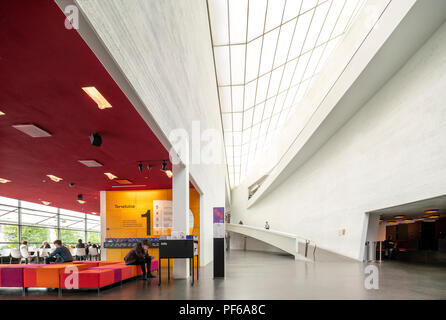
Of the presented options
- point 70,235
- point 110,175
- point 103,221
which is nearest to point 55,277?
point 110,175

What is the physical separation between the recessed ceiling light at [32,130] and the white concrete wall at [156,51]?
215 centimetres

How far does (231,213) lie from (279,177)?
1803 cm

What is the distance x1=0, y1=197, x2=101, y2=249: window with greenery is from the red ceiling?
9843mm

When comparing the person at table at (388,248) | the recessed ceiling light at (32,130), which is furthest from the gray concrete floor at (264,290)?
the person at table at (388,248)

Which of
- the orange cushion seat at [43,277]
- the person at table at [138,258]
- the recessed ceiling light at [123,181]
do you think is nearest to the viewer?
the orange cushion seat at [43,277]

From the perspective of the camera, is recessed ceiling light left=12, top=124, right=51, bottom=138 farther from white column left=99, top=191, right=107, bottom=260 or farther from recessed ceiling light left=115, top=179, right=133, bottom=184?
white column left=99, top=191, right=107, bottom=260

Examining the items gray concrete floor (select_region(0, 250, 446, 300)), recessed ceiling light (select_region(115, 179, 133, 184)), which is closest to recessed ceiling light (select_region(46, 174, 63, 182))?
recessed ceiling light (select_region(115, 179, 133, 184))

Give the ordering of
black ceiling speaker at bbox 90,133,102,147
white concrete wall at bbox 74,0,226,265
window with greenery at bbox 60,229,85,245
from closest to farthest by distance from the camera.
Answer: white concrete wall at bbox 74,0,226,265 < black ceiling speaker at bbox 90,133,102,147 < window with greenery at bbox 60,229,85,245

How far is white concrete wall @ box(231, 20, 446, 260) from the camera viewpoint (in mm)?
10336

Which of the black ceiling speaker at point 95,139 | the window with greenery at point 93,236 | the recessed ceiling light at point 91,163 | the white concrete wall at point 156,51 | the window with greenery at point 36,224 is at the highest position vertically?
the white concrete wall at point 156,51

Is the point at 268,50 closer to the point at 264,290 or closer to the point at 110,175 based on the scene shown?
the point at 110,175

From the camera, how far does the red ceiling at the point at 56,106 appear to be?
319cm

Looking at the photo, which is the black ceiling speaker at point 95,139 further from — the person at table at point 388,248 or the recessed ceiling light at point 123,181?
the person at table at point 388,248
